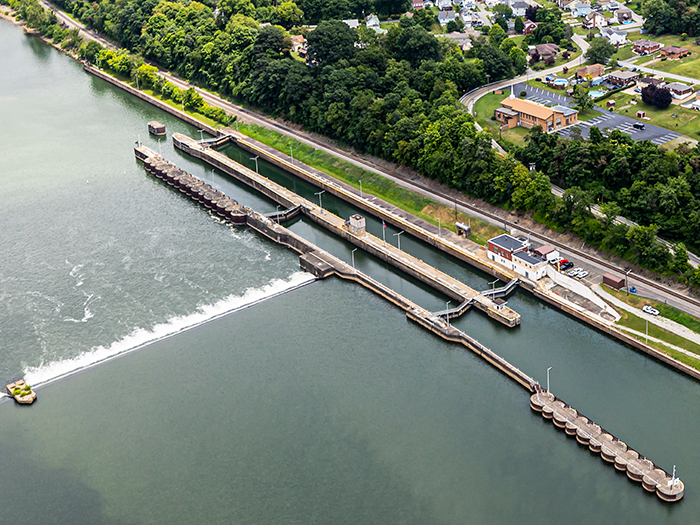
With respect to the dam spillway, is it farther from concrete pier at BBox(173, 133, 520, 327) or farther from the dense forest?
the dense forest

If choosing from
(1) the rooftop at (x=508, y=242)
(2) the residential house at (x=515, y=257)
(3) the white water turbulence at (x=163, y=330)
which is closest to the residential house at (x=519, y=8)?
(1) the rooftop at (x=508, y=242)

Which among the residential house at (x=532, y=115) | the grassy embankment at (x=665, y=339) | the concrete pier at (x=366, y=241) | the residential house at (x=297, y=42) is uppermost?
the residential house at (x=532, y=115)

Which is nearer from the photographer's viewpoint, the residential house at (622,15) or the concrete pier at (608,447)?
the concrete pier at (608,447)

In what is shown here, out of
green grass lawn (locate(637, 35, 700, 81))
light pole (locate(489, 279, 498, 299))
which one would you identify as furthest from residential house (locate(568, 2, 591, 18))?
light pole (locate(489, 279, 498, 299))

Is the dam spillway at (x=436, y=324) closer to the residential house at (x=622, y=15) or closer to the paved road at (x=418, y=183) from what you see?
the paved road at (x=418, y=183)

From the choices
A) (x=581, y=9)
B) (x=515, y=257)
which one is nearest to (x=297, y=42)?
(x=581, y=9)

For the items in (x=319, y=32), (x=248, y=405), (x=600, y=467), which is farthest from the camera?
(x=319, y=32)

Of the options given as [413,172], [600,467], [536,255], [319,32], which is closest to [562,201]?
[536,255]

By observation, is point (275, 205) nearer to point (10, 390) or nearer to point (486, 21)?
point (10, 390)
